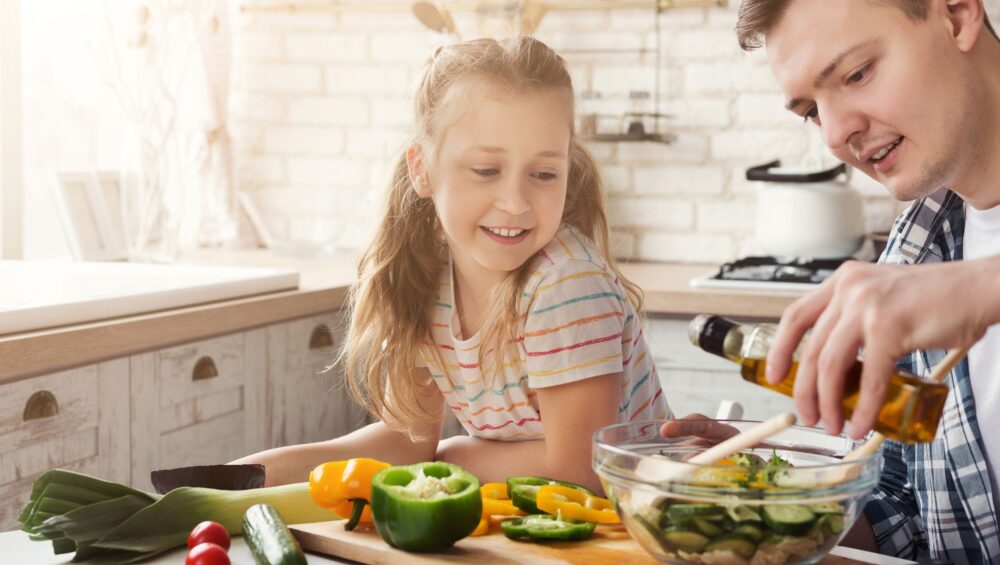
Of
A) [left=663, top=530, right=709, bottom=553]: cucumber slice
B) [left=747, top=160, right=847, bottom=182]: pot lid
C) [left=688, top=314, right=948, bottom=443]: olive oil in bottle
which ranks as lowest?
[left=663, top=530, right=709, bottom=553]: cucumber slice

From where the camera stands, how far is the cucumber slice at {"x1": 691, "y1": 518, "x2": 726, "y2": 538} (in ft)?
2.86

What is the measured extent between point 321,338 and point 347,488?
173 cm

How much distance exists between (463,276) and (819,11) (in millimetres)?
667

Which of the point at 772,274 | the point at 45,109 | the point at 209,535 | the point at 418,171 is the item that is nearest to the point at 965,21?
the point at 418,171

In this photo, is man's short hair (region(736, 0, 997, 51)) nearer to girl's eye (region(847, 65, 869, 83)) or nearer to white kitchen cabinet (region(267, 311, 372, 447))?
girl's eye (region(847, 65, 869, 83))

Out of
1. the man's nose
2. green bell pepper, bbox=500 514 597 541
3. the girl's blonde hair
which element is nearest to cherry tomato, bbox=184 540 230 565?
green bell pepper, bbox=500 514 597 541

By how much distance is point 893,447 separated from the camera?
161cm

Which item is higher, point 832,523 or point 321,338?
point 832,523

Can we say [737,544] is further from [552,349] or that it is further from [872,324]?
[552,349]

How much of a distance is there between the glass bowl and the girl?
583mm

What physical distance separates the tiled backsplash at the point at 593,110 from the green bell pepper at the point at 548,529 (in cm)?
212

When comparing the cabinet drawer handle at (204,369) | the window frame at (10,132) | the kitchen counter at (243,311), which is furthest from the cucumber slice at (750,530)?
the window frame at (10,132)

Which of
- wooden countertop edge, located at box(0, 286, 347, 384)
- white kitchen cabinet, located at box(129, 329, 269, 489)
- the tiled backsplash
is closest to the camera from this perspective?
wooden countertop edge, located at box(0, 286, 347, 384)

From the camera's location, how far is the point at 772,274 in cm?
278
